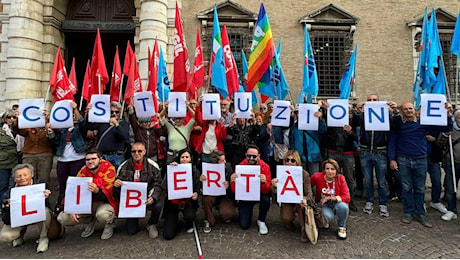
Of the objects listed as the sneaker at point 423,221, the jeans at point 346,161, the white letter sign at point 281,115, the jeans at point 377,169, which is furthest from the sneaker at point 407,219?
the white letter sign at point 281,115

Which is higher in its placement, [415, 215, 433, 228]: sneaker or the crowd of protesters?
the crowd of protesters

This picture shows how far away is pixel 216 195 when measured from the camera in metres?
4.58

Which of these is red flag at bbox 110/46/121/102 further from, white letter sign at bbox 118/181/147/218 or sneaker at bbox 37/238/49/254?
sneaker at bbox 37/238/49/254

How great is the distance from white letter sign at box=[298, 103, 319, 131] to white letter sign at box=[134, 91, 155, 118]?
2.69m

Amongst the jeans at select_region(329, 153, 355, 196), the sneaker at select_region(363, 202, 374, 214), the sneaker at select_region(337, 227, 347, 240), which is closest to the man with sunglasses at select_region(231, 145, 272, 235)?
the sneaker at select_region(337, 227, 347, 240)

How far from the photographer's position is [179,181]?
4.33m

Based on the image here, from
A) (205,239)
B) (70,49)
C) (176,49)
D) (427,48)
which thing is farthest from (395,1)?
(70,49)

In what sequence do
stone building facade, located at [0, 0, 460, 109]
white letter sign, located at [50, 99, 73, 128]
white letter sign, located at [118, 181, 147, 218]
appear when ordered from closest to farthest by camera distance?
white letter sign, located at [118, 181, 147, 218] → white letter sign, located at [50, 99, 73, 128] → stone building facade, located at [0, 0, 460, 109]

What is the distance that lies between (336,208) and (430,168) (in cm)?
242

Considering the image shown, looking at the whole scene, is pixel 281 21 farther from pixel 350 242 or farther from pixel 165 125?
pixel 350 242

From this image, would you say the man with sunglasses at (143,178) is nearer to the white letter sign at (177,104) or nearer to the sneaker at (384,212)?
the white letter sign at (177,104)

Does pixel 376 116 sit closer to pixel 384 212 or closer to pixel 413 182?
pixel 413 182

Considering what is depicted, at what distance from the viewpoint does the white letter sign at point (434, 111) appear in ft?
15.1

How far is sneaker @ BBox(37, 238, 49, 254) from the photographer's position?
3.93 m
